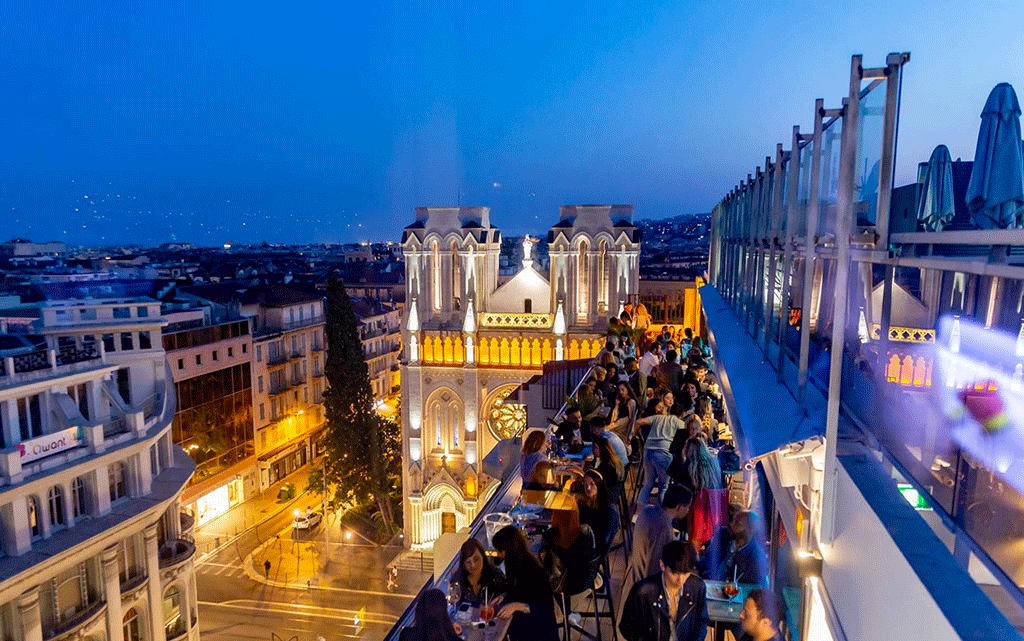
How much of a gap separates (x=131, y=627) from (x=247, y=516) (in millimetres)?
13133

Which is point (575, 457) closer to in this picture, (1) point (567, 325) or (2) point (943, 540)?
(2) point (943, 540)

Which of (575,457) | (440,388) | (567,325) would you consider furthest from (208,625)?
(575,457)

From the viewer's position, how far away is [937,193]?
10.1 ft

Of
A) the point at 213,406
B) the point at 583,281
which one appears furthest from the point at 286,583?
the point at 583,281

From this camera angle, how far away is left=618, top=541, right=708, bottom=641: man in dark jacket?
342cm

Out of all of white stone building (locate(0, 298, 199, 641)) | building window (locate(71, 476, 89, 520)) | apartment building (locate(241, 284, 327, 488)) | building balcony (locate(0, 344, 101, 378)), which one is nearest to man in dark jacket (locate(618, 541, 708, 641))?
white stone building (locate(0, 298, 199, 641))

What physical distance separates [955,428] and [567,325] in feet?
77.5

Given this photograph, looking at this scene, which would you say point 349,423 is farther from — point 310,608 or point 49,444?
point 49,444

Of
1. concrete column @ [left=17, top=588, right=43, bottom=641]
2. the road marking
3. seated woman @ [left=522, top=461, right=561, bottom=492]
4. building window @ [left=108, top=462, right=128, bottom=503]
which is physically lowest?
the road marking

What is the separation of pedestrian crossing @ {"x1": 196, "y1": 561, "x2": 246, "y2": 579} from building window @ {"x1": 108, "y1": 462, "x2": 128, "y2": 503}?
8.76 meters

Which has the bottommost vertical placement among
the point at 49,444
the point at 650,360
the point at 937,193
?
the point at 49,444

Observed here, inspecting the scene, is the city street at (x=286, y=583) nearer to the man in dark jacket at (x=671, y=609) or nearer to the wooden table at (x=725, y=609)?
the wooden table at (x=725, y=609)

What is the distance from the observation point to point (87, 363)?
15.1 m

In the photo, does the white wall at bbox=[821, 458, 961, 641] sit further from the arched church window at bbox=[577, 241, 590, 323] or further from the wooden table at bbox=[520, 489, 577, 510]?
the arched church window at bbox=[577, 241, 590, 323]
